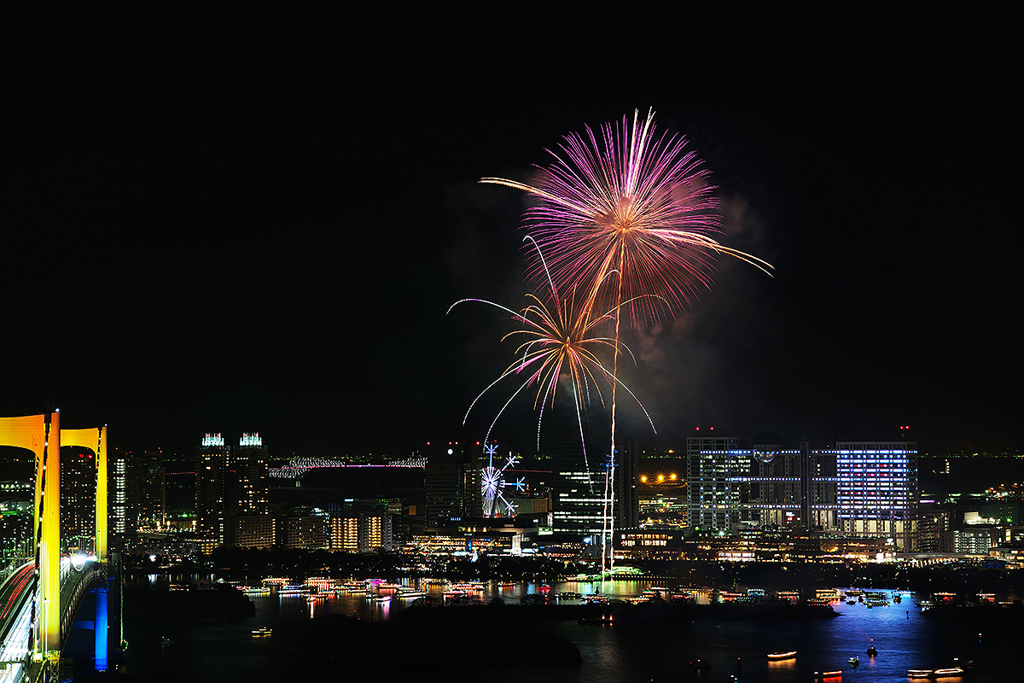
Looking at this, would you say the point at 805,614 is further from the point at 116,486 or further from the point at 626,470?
the point at 116,486

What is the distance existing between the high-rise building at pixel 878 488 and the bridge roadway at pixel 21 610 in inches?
1730

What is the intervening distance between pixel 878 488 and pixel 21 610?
49069mm

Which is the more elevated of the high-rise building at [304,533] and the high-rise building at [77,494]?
the high-rise building at [77,494]

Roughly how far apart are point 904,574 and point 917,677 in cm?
2398

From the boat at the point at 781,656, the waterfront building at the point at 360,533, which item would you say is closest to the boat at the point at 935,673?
the boat at the point at 781,656

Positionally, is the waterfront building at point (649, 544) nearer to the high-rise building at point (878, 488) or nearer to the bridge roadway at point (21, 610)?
the high-rise building at point (878, 488)

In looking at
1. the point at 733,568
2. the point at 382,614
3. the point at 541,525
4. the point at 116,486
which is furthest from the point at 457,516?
the point at 382,614

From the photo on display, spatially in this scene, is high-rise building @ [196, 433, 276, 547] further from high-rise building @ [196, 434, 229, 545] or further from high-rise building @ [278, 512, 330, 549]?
high-rise building @ [278, 512, 330, 549]

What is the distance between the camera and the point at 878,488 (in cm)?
5466

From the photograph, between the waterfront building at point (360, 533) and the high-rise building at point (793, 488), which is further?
the high-rise building at point (793, 488)

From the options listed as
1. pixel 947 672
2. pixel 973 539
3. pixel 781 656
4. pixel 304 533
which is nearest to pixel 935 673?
pixel 947 672

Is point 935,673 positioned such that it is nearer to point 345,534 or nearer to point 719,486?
point 345,534

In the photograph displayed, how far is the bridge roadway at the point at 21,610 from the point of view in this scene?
844cm

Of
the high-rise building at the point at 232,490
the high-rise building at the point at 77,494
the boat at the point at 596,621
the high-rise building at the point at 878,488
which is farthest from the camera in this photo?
the high-rise building at the point at 232,490
